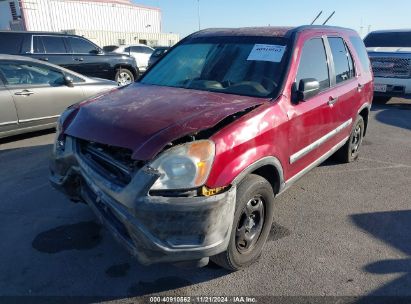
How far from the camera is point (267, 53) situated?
343 centimetres

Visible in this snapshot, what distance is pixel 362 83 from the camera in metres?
4.97

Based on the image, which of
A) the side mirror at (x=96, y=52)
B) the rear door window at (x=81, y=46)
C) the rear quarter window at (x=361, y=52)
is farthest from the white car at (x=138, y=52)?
the rear quarter window at (x=361, y=52)

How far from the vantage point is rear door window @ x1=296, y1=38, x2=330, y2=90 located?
3.49 m

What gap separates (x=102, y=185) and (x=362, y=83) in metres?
3.94

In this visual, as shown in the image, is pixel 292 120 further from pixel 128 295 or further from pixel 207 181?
pixel 128 295

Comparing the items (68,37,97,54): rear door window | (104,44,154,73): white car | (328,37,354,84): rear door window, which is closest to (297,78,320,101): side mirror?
(328,37,354,84): rear door window

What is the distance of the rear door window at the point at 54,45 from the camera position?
30.6ft

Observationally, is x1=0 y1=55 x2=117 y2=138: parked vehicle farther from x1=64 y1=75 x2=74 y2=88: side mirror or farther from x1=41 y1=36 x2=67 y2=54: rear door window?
x1=41 y1=36 x2=67 y2=54: rear door window

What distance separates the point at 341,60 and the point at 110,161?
10.5 feet

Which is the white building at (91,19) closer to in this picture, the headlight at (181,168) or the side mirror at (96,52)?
the side mirror at (96,52)

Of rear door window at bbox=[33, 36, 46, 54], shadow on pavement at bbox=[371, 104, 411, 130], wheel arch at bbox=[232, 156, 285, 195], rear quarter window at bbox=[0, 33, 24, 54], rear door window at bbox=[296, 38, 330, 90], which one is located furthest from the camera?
rear door window at bbox=[33, 36, 46, 54]

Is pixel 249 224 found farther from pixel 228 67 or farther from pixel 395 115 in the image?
pixel 395 115

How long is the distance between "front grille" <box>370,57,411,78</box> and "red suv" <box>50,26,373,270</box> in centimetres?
648

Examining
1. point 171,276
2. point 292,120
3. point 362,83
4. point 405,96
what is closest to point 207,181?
point 171,276
